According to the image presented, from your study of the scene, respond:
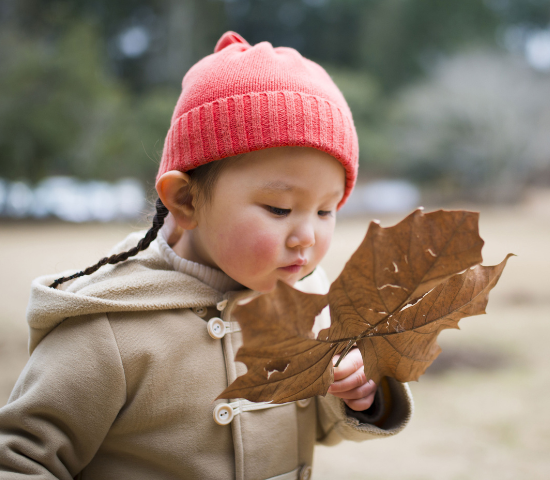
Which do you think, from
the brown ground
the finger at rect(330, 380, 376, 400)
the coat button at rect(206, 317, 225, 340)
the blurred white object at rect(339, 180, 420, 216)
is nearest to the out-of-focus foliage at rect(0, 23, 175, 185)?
the brown ground

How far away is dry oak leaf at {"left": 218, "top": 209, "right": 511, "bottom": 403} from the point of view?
490 mm

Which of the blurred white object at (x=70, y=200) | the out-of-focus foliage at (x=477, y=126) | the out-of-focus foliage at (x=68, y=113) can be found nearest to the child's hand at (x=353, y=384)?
the out-of-focus foliage at (x=68, y=113)

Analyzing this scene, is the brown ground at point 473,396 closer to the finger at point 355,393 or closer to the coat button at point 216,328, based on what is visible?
the coat button at point 216,328

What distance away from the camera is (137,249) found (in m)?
0.85

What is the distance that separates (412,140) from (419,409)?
31.6ft

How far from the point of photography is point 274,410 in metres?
0.85

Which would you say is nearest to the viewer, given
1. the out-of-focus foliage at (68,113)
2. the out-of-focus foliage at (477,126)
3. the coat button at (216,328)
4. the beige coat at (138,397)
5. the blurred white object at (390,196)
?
the beige coat at (138,397)

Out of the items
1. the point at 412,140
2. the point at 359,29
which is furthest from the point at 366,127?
the point at 359,29

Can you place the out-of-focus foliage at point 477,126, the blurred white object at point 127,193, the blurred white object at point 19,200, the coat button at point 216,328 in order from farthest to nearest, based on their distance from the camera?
the out-of-focus foliage at point 477,126, the blurred white object at point 127,193, the blurred white object at point 19,200, the coat button at point 216,328

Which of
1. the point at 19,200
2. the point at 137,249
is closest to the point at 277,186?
the point at 137,249

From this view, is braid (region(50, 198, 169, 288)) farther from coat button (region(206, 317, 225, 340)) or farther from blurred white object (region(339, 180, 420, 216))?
blurred white object (region(339, 180, 420, 216))

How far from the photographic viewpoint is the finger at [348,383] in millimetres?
754

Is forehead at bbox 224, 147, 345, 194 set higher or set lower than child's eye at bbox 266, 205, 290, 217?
higher

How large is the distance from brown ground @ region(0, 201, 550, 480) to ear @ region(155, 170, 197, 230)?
231mm
